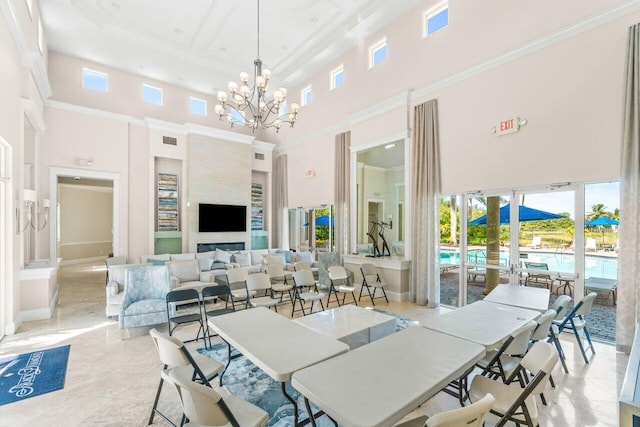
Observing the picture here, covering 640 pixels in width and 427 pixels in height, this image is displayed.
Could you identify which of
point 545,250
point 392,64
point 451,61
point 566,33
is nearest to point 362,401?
point 545,250

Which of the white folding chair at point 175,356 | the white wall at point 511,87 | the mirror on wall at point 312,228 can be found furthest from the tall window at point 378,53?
the white folding chair at point 175,356

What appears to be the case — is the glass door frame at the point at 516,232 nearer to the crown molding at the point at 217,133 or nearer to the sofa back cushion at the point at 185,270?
the sofa back cushion at the point at 185,270

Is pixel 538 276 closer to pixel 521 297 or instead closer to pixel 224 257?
pixel 521 297

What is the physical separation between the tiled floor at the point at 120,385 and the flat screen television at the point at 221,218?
429 centimetres

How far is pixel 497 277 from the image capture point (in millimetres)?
5195

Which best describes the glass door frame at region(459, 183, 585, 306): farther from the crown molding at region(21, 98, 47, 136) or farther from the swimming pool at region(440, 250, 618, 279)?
the crown molding at region(21, 98, 47, 136)

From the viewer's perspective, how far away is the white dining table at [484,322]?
2.23 meters

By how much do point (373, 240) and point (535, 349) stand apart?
5206mm

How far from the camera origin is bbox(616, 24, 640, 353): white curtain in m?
3.50

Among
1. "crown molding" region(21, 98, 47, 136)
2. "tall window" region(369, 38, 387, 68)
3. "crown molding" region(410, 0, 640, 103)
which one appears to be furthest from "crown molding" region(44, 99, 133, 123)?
"crown molding" region(410, 0, 640, 103)

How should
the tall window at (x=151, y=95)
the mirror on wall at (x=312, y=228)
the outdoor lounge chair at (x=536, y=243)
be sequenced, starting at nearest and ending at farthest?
the outdoor lounge chair at (x=536, y=243) < the mirror on wall at (x=312, y=228) < the tall window at (x=151, y=95)

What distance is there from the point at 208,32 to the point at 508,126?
6575 millimetres

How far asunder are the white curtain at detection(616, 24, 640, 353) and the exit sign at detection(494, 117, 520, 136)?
118cm

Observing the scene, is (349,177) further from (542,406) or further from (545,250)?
(542,406)
